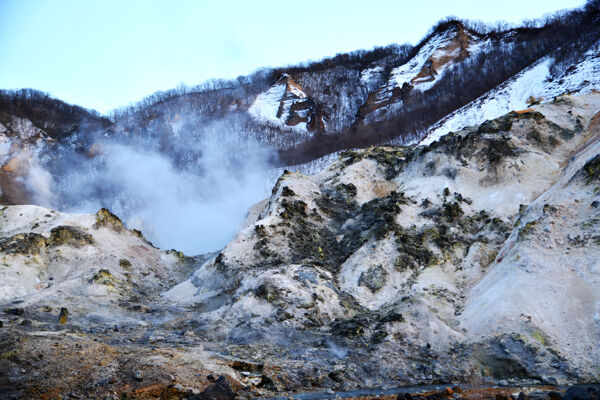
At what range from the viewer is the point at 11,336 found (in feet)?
38.1

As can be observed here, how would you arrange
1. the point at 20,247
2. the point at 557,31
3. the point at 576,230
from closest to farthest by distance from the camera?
the point at 576,230 → the point at 20,247 → the point at 557,31

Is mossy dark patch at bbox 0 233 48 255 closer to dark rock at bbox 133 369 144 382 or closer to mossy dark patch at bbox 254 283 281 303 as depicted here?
mossy dark patch at bbox 254 283 281 303

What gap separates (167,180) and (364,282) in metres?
63.3

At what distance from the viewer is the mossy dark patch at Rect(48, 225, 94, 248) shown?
28.2m

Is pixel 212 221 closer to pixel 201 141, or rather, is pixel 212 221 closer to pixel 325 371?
pixel 201 141

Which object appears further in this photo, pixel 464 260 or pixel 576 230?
pixel 464 260

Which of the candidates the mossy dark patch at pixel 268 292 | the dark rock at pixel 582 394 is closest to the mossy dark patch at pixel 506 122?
the mossy dark patch at pixel 268 292

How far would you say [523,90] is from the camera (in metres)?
52.3

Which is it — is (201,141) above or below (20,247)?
above

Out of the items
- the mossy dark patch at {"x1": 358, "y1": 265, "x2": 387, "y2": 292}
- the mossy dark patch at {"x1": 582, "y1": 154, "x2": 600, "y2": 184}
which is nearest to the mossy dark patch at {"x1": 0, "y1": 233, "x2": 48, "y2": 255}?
the mossy dark patch at {"x1": 358, "y1": 265, "x2": 387, "y2": 292}

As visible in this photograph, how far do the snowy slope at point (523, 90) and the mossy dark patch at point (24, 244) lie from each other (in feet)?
130

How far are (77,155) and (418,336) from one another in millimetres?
83682

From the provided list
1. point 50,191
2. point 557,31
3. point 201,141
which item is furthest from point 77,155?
point 557,31

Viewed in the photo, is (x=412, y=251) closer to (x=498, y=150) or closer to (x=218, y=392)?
(x=498, y=150)
